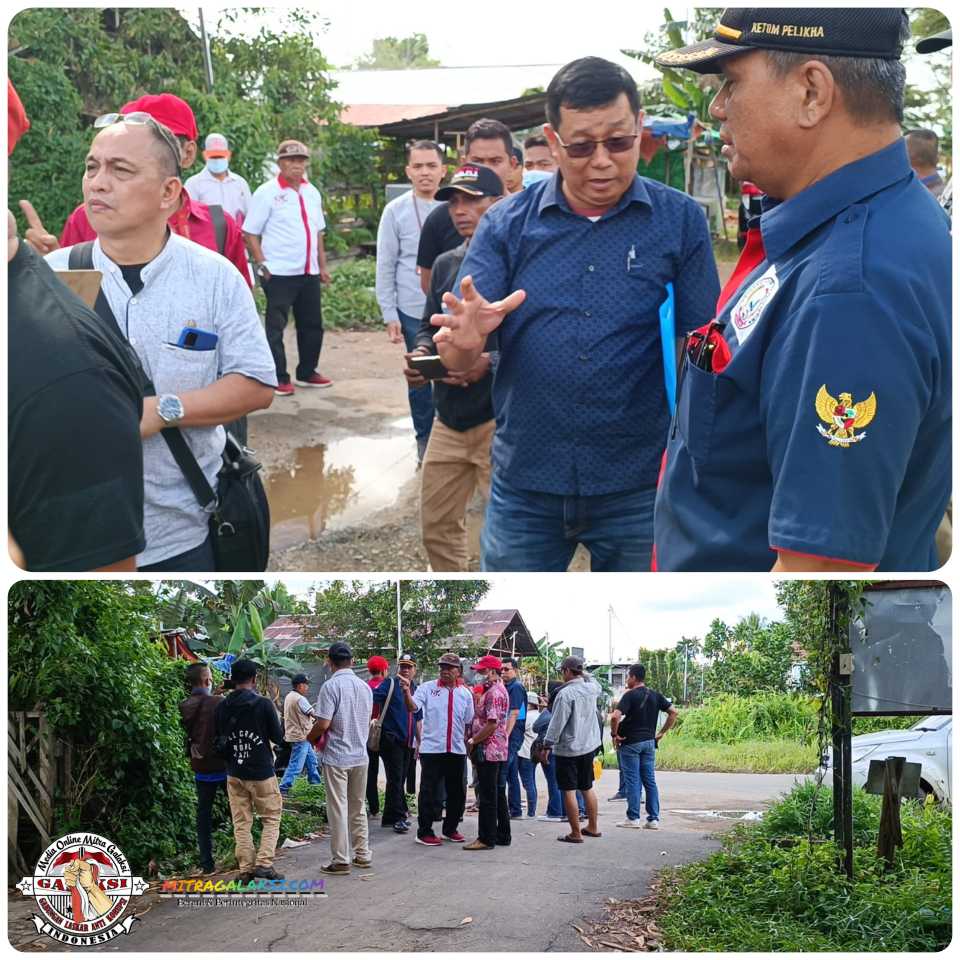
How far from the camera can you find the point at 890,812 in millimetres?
2666

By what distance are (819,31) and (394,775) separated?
1.91 metres

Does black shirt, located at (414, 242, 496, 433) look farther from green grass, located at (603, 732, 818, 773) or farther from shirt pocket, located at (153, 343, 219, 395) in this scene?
green grass, located at (603, 732, 818, 773)

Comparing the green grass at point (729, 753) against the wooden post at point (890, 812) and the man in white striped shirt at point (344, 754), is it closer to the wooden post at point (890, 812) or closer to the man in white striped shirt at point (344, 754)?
the wooden post at point (890, 812)

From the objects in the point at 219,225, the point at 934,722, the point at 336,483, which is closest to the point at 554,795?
the point at 934,722

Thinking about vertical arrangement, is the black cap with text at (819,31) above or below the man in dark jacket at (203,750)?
above

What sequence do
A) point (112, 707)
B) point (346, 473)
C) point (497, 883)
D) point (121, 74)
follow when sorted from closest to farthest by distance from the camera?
point (497, 883)
point (112, 707)
point (121, 74)
point (346, 473)

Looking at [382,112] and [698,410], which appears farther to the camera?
[382,112]

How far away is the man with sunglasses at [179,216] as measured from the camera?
3346 millimetres

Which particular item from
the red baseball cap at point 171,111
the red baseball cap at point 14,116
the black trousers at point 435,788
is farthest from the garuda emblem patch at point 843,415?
the red baseball cap at point 171,111

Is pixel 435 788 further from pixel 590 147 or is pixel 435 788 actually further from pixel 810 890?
pixel 590 147

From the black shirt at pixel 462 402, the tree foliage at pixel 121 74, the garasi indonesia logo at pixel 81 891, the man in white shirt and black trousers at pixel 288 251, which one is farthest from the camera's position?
the man in white shirt and black trousers at pixel 288 251

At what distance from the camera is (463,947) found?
267 cm

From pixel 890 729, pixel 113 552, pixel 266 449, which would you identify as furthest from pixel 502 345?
pixel 266 449

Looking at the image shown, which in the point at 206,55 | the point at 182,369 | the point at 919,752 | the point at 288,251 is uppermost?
the point at 206,55
